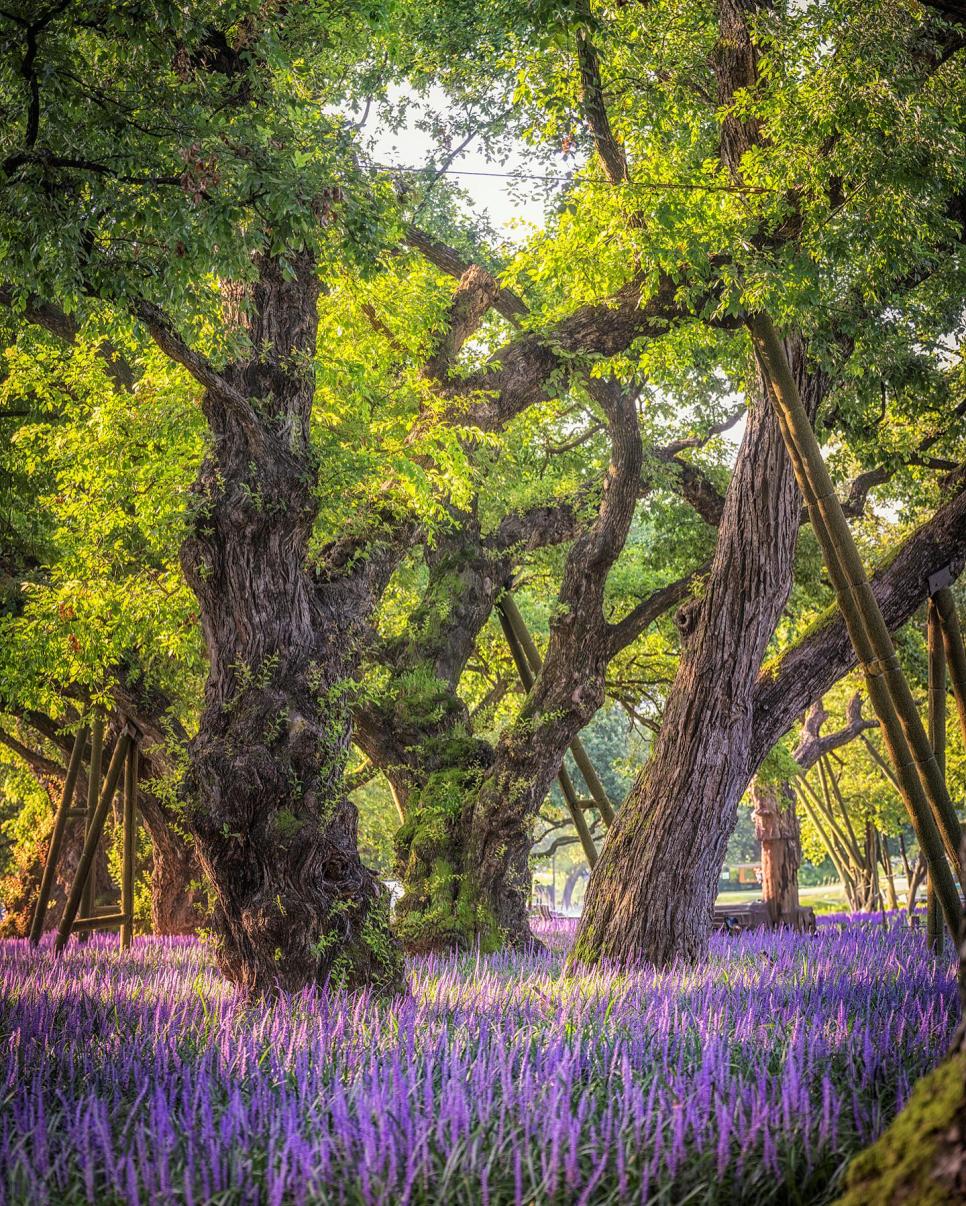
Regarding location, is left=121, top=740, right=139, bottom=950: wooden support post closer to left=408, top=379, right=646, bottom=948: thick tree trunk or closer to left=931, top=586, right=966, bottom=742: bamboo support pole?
left=408, top=379, right=646, bottom=948: thick tree trunk

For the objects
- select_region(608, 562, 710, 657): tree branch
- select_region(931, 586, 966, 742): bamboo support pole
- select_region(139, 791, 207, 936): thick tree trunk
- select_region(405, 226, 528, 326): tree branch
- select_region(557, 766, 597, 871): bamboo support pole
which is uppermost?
select_region(405, 226, 528, 326): tree branch

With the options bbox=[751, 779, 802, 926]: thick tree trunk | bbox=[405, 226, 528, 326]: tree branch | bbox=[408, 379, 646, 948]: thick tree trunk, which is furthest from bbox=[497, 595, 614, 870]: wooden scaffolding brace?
bbox=[751, 779, 802, 926]: thick tree trunk

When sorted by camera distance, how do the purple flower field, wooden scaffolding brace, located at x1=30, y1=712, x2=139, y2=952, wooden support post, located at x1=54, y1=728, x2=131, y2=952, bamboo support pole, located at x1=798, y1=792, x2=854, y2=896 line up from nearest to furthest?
1. the purple flower field
2. wooden support post, located at x1=54, y1=728, x2=131, y2=952
3. wooden scaffolding brace, located at x1=30, y1=712, x2=139, y2=952
4. bamboo support pole, located at x1=798, y1=792, x2=854, y2=896

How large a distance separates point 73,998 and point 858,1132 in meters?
4.44

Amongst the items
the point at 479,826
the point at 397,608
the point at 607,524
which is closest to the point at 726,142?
the point at 607,524

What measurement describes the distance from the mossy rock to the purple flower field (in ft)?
1.64

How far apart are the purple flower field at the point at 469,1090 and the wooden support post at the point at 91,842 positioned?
4204mm

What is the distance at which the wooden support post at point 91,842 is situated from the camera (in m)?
9.78

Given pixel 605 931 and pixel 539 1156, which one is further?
pixel 605 931

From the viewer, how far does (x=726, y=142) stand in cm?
777

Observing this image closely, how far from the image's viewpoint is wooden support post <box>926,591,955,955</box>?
734 cm

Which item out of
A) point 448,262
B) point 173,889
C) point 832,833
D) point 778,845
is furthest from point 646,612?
point 832,833

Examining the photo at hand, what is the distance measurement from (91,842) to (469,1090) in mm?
7634

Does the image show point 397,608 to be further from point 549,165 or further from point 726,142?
point 726,142
